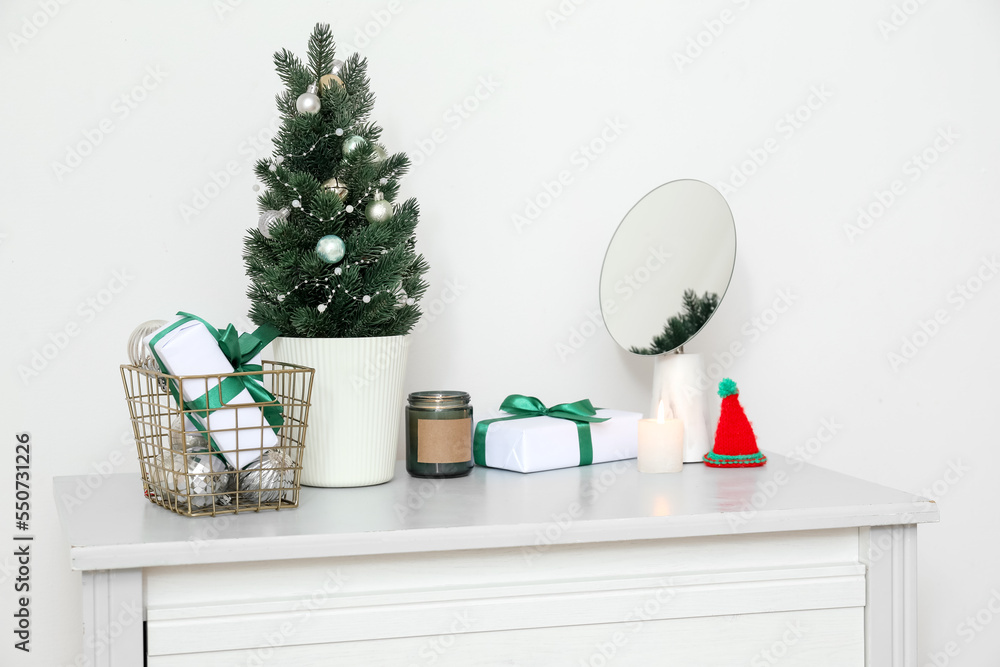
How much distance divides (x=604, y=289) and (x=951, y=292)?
0.66m

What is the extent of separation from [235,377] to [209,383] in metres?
0.03

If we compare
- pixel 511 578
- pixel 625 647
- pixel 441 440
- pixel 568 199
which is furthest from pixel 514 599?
pixel 568 199

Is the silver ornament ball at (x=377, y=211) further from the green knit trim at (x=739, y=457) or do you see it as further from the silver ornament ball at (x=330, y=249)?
the green knit trim at (x=739, y=457)

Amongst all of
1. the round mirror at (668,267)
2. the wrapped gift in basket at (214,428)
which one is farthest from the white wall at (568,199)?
the wrapped gift in basket at (214,428)

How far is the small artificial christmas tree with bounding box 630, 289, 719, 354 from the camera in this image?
1.18m

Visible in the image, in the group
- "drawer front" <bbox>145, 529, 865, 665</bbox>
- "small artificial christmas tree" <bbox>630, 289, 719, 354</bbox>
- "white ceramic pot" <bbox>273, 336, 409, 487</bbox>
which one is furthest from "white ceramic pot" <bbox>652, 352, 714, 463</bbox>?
"white ceramic pot" <bbox>273, 336, 409, 487</bbox>

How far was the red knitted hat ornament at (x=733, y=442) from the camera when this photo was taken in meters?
1.12

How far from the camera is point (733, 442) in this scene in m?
1.12

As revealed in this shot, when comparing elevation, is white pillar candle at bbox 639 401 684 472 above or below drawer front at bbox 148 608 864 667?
above

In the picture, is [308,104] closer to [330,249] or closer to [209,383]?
[330,249]

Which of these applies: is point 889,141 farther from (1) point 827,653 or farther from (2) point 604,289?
(1) point 827,653

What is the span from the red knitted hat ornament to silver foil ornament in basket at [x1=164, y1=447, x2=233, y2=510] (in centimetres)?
62

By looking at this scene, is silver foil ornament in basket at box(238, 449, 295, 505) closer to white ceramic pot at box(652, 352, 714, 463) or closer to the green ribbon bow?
the green ribbon bow

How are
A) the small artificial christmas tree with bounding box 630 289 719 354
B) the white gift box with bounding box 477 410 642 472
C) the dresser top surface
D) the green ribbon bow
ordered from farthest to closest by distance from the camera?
the small artificial christmas tree with bounding box 630 289 719 354
the white gift box with bounding box 477 410 642 472
the green ribbon bow
the dresser top surface
